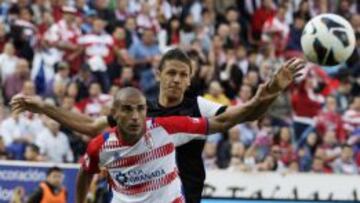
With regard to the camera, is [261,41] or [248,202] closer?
[248,202]

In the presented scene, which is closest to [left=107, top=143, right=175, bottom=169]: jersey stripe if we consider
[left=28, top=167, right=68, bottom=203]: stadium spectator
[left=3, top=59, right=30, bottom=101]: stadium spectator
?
[left=28, top=167, right=68, bottom=203]: stadium spectator

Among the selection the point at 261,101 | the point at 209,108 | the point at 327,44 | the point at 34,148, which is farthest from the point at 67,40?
the point at 261,101

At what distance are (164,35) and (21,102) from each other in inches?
492

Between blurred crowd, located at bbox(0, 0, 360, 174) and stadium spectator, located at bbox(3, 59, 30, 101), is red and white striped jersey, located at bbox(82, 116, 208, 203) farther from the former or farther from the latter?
stadium spectator, located at bbox(3, 59, 30, 101)

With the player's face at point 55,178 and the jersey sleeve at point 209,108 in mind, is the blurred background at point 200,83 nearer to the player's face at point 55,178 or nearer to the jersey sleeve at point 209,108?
the player's face at point 55,178

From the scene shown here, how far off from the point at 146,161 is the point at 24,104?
1.14m

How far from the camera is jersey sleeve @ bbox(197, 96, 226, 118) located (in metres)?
9.64

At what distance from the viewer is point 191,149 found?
962cm

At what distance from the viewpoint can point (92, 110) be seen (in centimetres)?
1869

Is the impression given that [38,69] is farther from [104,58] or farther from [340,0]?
[340,0]

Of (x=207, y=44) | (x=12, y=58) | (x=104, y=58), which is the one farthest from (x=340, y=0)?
(x=12, y=58)

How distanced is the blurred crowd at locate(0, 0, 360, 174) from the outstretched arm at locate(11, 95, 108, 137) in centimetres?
743

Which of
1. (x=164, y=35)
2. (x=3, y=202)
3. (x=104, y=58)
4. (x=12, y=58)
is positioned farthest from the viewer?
(x=164, y=35)

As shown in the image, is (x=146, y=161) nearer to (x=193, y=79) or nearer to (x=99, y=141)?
(x=99, y=141)
